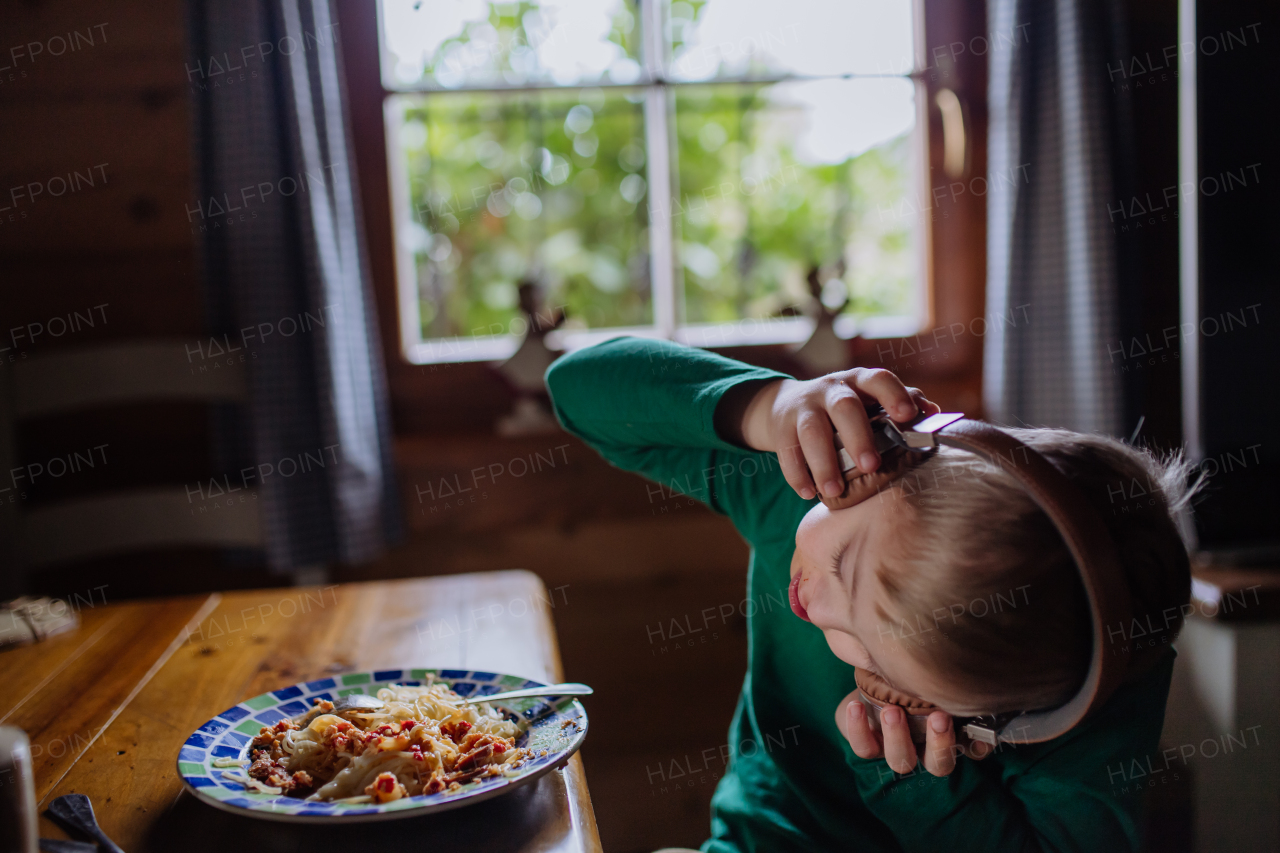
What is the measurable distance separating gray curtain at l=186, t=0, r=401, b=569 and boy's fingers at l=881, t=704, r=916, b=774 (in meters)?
1.37

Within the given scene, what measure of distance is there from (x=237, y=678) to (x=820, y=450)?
2.26 ft

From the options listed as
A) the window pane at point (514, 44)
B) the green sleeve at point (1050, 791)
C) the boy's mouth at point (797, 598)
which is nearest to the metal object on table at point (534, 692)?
the boy's mouth at point (797, 598)

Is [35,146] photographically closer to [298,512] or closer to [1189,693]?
[298,512]

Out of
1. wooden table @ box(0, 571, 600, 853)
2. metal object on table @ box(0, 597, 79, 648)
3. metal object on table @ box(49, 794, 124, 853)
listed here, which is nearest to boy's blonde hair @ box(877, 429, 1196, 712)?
wooden table @ box(0, 571, 600, 853)

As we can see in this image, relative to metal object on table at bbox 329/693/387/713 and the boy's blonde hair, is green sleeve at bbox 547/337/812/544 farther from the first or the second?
metal object on table at bbox 329/693/387/713

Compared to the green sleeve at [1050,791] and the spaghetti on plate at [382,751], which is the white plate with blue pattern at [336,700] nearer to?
the spaghetti on plate at [382,751]

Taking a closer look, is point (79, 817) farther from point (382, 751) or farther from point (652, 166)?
point (652, 166)

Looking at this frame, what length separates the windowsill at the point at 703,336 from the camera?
2113 mm

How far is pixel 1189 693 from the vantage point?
137 centimetres

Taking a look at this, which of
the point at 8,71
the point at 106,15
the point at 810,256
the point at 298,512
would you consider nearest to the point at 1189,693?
the point at 810,256

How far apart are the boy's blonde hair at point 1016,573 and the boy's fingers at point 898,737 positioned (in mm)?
75

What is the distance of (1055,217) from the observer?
2.00 meters

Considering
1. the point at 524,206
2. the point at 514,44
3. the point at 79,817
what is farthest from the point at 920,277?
the point at 79,817

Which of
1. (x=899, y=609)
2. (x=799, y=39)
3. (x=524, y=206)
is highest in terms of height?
(x=799, y=39)
